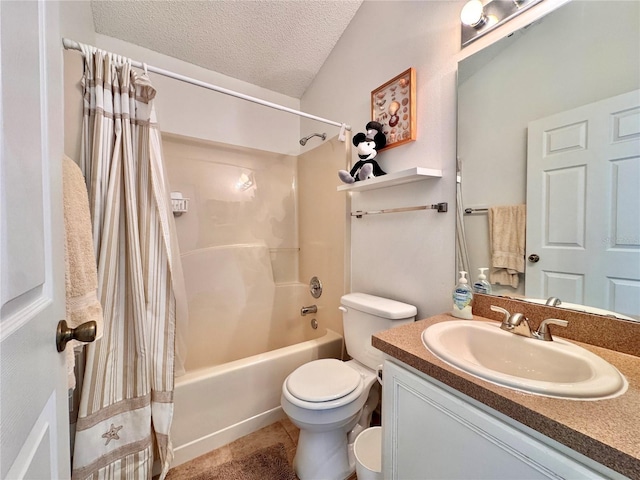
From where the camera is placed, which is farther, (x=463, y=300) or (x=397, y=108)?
(x=397, y=108)

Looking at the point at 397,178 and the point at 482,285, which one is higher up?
the point at 397,178

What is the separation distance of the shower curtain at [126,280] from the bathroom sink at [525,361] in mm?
1153

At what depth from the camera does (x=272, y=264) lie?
2273 mm

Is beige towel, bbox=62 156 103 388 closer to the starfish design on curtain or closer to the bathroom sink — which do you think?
the starfish design on curtain

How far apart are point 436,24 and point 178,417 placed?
2.29m

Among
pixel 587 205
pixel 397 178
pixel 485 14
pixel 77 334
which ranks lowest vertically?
pixel 77 334

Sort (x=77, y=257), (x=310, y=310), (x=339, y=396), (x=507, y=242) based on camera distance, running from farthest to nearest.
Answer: (x=310, y=310)
(x=339, y=396)
(x=507, y=242)
(x=77, y=257)

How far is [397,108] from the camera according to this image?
1.41 m

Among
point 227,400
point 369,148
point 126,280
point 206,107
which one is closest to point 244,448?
point 227,400

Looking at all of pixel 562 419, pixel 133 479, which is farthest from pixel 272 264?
pixel 562 419

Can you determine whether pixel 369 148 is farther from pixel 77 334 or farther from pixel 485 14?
pixel 77 334

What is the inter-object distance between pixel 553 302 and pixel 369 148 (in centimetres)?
109

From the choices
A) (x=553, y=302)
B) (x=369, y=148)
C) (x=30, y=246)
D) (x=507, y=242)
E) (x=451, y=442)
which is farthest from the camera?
(x=369, y=148)

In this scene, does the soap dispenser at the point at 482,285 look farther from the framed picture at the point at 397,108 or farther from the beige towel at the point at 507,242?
the framed picture at the point at 397,108
